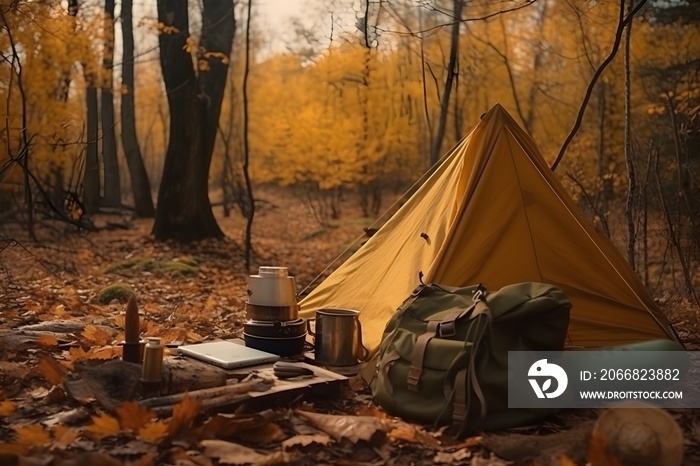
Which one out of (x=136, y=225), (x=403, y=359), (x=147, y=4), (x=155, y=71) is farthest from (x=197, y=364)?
(x=155, y=71)

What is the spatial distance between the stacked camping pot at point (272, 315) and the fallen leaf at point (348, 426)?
951 mm

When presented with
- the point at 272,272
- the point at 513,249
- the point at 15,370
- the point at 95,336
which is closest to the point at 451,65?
the point at 513,249

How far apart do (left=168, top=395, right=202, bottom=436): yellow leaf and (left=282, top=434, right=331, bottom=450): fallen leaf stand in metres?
0.39

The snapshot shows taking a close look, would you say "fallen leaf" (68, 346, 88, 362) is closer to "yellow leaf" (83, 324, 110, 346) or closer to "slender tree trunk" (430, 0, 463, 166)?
"yellow leaf" (83, 324, 110, 346)

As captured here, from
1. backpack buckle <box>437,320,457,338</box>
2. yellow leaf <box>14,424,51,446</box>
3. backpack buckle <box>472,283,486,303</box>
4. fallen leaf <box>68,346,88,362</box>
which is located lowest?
yellow leaf <box>14,424,51,446</box>

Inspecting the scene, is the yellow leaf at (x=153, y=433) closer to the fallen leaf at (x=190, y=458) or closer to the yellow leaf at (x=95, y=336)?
the fallen leaf at (x=190, y=458)

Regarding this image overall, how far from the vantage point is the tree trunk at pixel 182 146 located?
934 centimetres

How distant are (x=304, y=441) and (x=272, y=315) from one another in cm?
131

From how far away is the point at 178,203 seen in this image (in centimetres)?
943

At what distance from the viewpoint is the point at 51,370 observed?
3.23 meters

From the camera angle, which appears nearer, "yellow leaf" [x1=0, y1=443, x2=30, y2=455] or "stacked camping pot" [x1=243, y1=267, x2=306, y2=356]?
"yellow leaf" [x1=0, y1=443, x2=30, y2=455]

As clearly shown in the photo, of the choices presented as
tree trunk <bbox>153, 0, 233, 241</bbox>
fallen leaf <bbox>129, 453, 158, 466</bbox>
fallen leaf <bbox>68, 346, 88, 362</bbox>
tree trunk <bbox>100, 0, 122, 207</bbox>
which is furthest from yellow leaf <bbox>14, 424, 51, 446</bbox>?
tree trunk <bbox>100, 0, 122, 207</bbox>

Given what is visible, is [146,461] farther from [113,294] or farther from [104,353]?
[113,294]

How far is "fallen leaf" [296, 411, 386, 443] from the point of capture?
2635 millimetres
